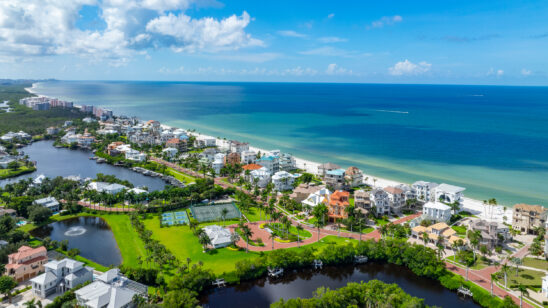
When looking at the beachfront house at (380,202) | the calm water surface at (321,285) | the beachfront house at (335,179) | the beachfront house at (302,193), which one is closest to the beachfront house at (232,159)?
the beachfront house at (302,193)

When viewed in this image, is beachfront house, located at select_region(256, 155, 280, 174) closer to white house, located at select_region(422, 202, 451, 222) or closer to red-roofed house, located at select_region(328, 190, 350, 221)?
red-roofed house, located at select_region(328, 190, 350, 221)

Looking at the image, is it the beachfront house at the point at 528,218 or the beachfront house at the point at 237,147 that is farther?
the beachfront house at the point at 237,147

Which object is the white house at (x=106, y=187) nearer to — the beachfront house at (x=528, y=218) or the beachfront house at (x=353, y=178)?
the beachfront house at (x=353, y=178)

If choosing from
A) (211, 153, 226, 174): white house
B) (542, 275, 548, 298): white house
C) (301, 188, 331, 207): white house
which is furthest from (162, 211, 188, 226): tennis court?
(542, 275, 548, 298): white house

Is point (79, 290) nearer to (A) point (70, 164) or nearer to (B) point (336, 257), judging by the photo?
(B) point (336, 257)

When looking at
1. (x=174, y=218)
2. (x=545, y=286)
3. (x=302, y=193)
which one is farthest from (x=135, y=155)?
(x=545, y=286)

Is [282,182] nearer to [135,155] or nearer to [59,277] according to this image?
[59,277]

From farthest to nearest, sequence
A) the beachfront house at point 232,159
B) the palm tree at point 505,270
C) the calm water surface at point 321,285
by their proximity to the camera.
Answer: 1. the beachfront house at point 232,159
2. the palm tree at point 505,270
3. the calm water surface at point 321,285
